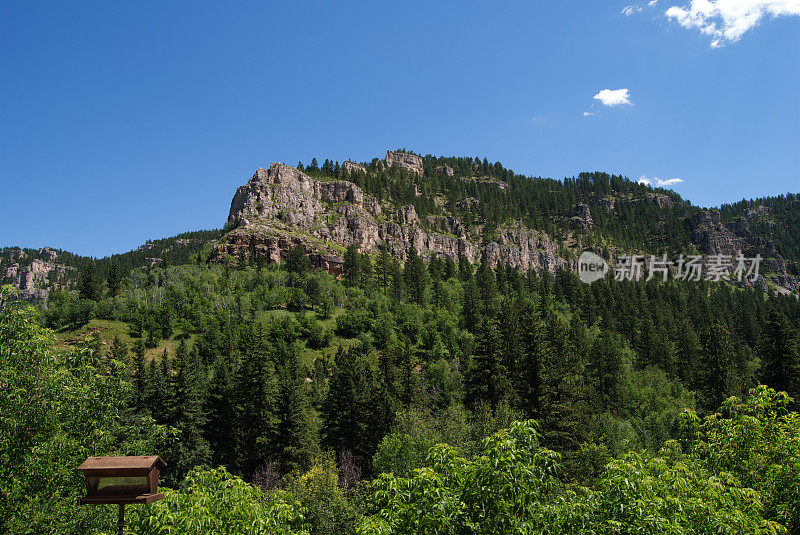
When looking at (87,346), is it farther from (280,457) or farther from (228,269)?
(228,269)

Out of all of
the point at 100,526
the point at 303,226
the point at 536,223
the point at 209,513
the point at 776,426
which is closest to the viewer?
the point at 209,513

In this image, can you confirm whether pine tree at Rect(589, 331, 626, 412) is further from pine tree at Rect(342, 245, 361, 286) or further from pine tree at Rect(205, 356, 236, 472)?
pine tree at Rect(342, 245, 361, 286)

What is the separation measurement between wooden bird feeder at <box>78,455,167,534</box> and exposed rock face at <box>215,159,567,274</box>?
121686 millimetres

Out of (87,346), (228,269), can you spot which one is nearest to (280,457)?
(87,346)

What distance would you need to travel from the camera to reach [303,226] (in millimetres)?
148750

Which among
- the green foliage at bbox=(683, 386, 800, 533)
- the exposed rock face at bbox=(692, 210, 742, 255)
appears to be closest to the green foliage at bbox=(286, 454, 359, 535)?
the green foliage at bbox=(683, 386, 800, 533)

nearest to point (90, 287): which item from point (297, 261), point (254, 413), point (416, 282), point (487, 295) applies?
point (297, 261)

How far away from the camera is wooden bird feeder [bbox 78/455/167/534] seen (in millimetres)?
7629

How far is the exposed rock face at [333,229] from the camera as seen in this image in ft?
436

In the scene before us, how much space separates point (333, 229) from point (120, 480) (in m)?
149

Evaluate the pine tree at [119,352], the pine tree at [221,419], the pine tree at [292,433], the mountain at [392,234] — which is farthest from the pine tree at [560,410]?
the mountain at [392,234]

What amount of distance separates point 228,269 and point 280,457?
9216 cm

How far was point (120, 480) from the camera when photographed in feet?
26.1

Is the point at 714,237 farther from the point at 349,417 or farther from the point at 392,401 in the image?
the point at 349,417
